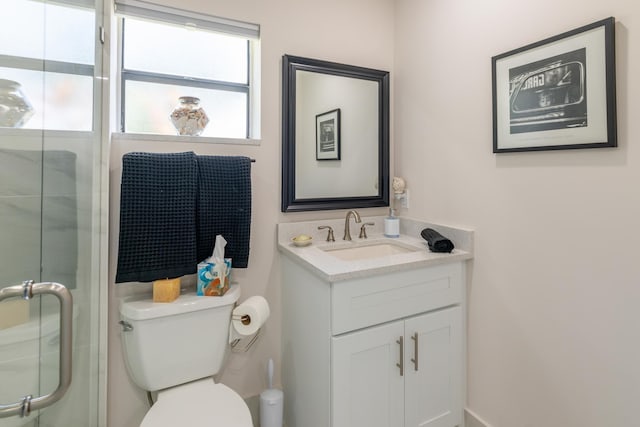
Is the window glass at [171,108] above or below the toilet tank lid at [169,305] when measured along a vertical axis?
above

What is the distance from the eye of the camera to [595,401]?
3.72 feet

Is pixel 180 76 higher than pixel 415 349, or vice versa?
pixel 180 76

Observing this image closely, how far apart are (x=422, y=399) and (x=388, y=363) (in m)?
0.28

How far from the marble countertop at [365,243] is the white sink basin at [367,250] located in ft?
0.05

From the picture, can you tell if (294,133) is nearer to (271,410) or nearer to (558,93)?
(558,93)

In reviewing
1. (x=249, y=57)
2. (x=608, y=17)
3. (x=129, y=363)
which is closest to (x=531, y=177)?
(x=608, y=17)

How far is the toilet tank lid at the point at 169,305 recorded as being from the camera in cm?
127

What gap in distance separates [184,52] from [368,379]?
175cm

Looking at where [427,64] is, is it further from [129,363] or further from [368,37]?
[129,363]

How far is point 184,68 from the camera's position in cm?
163

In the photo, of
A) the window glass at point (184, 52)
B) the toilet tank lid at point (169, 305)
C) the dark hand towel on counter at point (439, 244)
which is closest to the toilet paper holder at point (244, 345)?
Answer: the toilet tank lid at point (169, 305)

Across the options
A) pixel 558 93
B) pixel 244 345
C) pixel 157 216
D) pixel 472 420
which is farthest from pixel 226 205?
pixel 472 420

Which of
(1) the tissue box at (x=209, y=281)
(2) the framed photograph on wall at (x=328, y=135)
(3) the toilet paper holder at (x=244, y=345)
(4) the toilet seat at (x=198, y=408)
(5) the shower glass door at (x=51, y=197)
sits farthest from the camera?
(2) the framed photograph on wall at (x=328, y=135)

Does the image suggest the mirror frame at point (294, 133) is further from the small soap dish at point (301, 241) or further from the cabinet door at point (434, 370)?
the cabinet door at point (434, 370)
